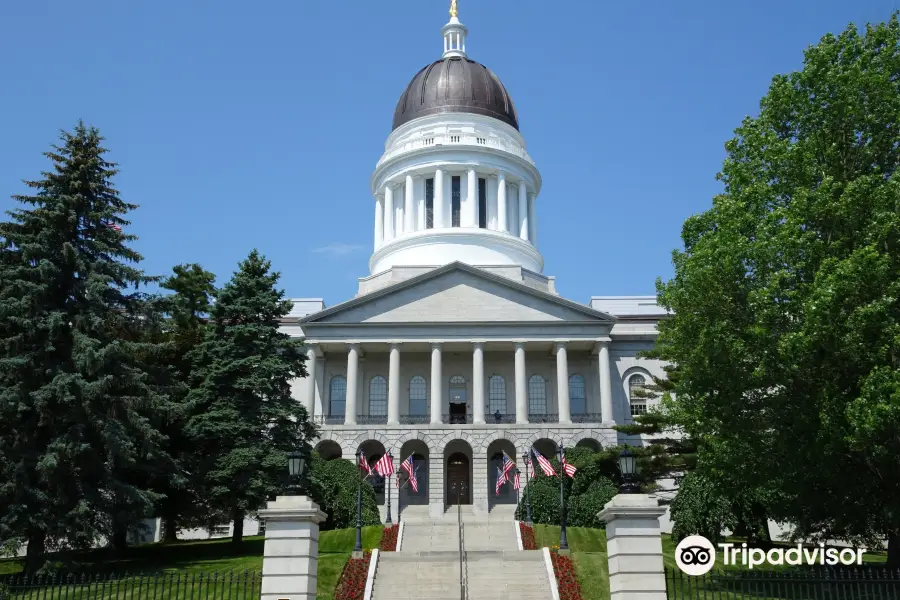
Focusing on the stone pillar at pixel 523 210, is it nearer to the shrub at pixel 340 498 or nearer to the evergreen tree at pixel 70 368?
the shrub at pixel 340 498

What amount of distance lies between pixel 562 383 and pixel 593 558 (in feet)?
70.2

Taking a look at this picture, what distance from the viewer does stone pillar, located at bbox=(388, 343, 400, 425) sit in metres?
45.5

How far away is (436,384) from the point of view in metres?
45.9

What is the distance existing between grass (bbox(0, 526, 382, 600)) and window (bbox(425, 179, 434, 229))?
2882cm

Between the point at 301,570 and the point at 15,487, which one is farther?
the point at 15,487

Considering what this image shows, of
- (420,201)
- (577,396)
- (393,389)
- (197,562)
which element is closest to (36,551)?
(197,562)

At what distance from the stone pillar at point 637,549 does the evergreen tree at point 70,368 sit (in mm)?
14709

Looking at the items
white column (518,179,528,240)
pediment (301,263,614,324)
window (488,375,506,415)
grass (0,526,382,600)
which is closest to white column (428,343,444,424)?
pediment (301,263,614,324)

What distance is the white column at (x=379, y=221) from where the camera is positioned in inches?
2410

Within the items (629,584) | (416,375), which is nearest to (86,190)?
(629,584)

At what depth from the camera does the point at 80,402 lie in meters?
24.0

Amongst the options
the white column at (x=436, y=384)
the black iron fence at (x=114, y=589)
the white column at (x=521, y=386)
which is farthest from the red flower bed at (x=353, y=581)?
the white column at (x=521, y=386)

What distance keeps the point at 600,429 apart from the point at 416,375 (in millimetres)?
11193

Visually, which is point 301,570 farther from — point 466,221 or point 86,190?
point 466,221
